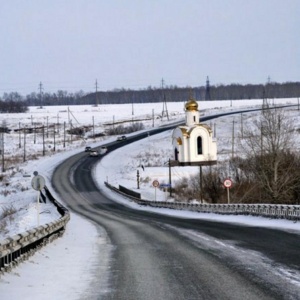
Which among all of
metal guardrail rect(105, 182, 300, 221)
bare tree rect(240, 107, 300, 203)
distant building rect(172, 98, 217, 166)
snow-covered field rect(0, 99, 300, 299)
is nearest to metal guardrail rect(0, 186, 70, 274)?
snow-covered field rect(0, 99, 300, 299)

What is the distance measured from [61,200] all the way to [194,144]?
90.2ft

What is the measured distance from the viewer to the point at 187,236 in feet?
66.9

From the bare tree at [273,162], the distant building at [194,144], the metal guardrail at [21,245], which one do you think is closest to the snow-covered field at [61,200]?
the metal guardrail at [21,245]

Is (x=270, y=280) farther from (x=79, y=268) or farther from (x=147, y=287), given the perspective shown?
(x=79, y=268)

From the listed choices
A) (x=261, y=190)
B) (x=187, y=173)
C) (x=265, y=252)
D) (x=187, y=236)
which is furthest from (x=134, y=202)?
(x=265, y=252)

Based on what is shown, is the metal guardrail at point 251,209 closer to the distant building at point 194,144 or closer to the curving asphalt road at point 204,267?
the curving asphalt road at point 204,267

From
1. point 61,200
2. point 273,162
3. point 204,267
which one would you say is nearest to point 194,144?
point 61,200

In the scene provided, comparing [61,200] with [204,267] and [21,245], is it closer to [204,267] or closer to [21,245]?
[21,245]

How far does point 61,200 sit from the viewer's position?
218 feet

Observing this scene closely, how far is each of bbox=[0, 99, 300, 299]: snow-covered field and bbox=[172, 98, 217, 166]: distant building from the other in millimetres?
3078

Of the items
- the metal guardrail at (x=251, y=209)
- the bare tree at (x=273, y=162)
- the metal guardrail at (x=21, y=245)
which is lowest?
the metal guardrail at (x=251, y=209)

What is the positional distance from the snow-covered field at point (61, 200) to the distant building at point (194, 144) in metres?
3.08

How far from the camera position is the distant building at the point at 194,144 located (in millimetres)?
86500

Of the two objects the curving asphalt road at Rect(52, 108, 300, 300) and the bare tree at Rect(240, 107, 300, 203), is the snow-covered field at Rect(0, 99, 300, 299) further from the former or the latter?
the bare tree at Rect(240, 107, 300, 203)
